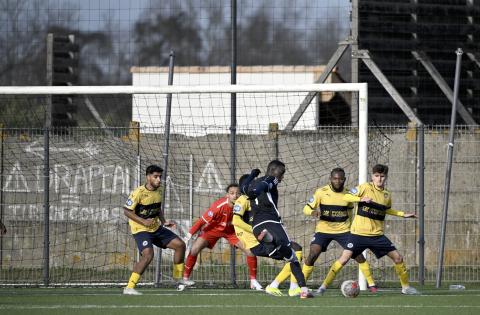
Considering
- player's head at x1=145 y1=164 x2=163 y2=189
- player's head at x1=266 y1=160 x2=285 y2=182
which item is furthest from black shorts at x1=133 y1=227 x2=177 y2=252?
player's head at x1=266 y1=160 x2=285 y2=182

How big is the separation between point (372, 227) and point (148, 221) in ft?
9.99

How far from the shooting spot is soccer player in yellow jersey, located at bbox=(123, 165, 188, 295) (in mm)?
15445

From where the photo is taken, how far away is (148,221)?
15578 millimetres

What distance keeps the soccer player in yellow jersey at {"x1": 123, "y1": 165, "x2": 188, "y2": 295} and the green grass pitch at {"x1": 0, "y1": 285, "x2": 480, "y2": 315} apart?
0.55 meters

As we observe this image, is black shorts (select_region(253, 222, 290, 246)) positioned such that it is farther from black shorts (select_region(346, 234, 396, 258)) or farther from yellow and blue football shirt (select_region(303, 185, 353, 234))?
yellow and blue football shirt (select_region(303, 185, 353, 234))

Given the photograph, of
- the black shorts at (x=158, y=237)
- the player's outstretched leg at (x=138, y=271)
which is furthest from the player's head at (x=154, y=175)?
the player's outstretched leg at (x=138, y=271)

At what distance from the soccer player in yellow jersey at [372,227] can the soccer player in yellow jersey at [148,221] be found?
2.31 m

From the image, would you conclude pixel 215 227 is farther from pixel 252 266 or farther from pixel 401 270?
pixel 401 270

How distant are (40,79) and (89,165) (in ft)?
27.2

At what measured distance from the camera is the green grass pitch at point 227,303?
12.6 m

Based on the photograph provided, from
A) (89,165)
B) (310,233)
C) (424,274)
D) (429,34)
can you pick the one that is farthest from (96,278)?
(429,34)

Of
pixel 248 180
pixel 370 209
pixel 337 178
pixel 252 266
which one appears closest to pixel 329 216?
pixel 337 178

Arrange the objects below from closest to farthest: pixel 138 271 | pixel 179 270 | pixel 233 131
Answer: pixel 138 271, pixel 179 270, pixel 233 131

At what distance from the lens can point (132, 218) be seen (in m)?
15.5
